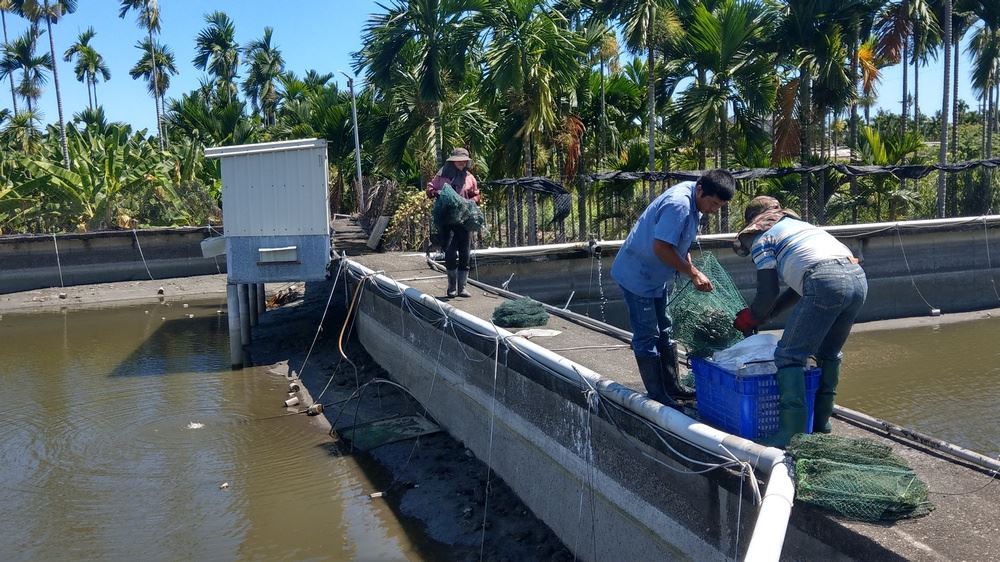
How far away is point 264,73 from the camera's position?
54.3 meters

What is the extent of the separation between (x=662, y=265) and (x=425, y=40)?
1346cm

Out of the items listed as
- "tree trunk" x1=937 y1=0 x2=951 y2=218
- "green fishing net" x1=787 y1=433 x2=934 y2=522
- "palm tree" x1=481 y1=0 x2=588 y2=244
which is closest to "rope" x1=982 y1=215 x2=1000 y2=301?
"tree trunk" x1=937 y1=0 x2=951 y2=218

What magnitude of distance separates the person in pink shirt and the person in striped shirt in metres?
5.62

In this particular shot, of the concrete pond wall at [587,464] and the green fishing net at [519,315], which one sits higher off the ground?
the green fishing net at [519,315]

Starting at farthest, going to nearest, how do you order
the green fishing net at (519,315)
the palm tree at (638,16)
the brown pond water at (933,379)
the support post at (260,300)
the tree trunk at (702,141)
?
the tree trunk at (702,141), the palm tree at (638,16), the support post at (260,300), the brown pond water at (933,379), the green fishing net at (519,315)

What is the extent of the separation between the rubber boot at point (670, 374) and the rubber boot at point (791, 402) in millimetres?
1050

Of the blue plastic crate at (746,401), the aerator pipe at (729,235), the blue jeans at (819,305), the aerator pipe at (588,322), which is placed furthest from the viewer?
the aerator pipe at (729,235)

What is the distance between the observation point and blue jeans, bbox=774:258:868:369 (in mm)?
4734

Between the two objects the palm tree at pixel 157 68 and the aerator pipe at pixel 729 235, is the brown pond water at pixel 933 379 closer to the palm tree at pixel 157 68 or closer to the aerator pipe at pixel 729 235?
the aerator pipe at pixel 729 235

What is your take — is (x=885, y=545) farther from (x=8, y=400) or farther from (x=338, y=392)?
(x=8, y=400)

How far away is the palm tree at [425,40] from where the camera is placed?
17703mm

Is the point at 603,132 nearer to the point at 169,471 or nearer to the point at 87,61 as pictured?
the point at 169,471

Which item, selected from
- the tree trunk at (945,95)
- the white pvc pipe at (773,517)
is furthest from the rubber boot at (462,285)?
the tree trunk at (945,95)

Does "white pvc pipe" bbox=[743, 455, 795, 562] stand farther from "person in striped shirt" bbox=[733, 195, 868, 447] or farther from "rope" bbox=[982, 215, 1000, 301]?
"rope" bbox=[982, 215, 1000, 301]
